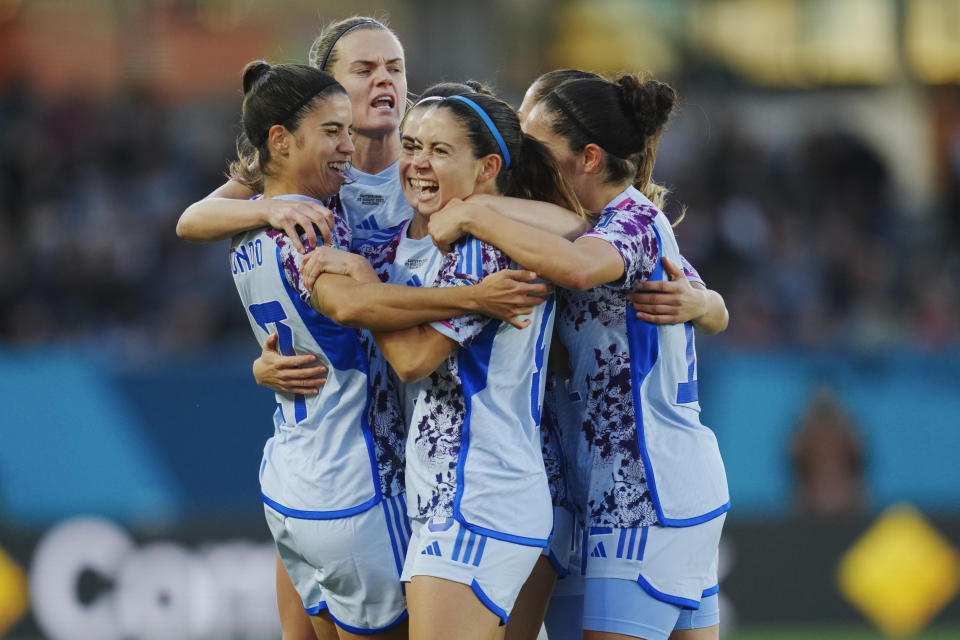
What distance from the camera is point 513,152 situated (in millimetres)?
3469

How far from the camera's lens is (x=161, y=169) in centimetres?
1148

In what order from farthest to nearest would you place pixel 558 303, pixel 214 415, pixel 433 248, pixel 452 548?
pixel 214 415, pixel 558 303, pixel 433 248, pixel 452 548

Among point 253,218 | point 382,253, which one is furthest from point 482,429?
point 253,218

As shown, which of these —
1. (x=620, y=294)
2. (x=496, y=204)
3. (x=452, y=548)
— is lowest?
(x=452, y=548)

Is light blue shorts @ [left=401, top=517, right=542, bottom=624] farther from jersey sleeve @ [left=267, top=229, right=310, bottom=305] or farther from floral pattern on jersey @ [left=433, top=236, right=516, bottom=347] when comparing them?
jersey sleeve @ [left=267, top=229, right=310, bottom=305]

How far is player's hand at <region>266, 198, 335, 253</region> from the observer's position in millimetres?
3447

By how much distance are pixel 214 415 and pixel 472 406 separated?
5.48 m

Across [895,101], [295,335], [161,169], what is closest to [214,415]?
[161,169]

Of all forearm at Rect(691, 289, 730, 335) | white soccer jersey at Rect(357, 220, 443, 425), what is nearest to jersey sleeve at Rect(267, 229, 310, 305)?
white soccer jersey at Rect(357, 220, 443, 425)

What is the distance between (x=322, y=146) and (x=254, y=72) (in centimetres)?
30

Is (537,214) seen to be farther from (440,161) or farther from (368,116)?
(368,116)

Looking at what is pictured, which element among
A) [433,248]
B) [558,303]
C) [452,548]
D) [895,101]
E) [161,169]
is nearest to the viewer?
[452,548]

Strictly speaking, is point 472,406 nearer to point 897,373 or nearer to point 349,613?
point 349,613

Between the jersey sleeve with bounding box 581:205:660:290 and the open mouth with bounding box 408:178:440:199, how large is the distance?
39 centimetres
